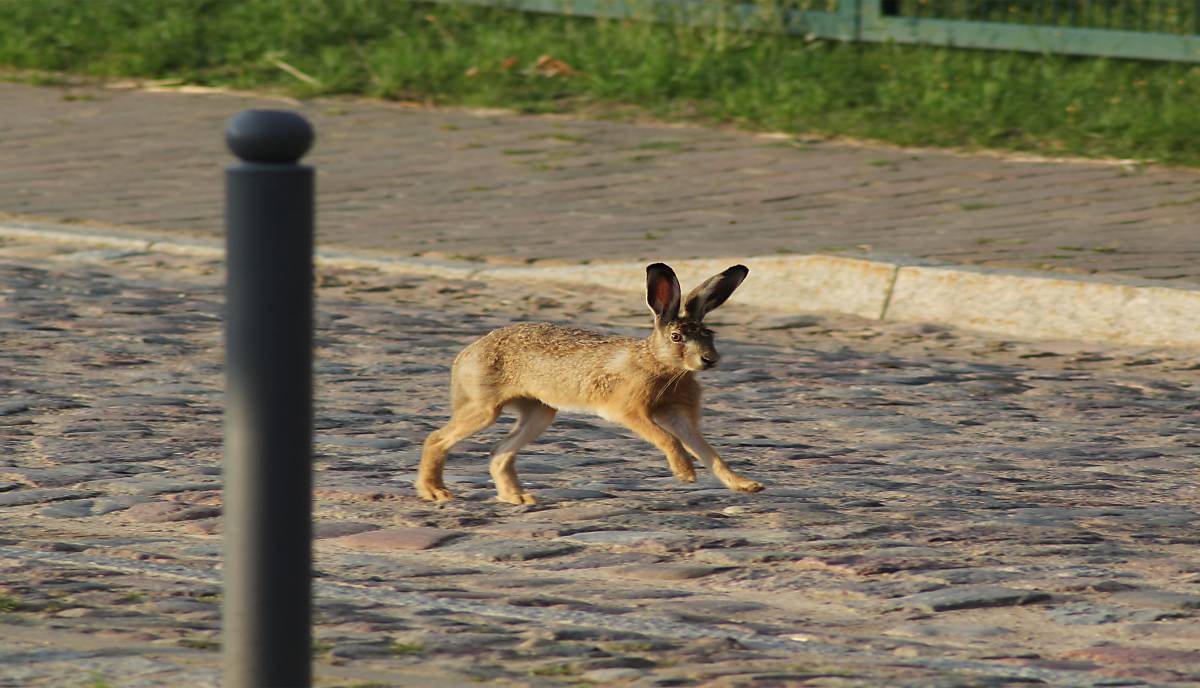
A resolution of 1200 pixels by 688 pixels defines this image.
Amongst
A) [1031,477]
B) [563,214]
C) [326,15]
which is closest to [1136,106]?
[563,214]

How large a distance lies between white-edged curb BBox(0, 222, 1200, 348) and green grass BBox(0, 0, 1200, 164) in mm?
3050

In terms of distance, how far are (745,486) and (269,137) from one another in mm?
2396

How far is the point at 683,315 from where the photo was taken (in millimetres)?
5043

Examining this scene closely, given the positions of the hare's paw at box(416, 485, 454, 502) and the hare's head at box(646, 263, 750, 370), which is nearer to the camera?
the hare's head at box(646, 263, 750, 370)

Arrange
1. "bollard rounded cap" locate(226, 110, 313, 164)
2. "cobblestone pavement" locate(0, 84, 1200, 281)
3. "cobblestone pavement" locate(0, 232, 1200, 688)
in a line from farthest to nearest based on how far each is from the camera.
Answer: "cobblestone pavement" locate(0, 84, 1200, 281) → "cobblestone pavement" locate(0, 232, 1200, 688) → "bollard rounded cap" locate(226, 110, 313, 164)

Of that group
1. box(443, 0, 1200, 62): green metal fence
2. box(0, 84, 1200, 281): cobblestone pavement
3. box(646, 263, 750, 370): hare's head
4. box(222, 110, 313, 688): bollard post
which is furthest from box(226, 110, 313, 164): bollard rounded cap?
box(443, 0, 1200, 62): green metal fence

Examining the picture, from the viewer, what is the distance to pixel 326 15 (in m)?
14.0

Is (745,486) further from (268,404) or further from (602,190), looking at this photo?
(602,190)

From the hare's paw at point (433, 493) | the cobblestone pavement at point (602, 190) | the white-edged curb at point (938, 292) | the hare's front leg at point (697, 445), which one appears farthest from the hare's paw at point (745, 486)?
the cobblestone pavement at point (602, 190)

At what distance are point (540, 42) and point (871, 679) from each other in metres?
10.1

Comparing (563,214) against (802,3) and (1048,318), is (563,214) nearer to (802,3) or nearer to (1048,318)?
(1048,318)

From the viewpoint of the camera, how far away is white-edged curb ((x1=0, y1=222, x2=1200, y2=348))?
781cm

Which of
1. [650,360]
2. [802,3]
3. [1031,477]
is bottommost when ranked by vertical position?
[1031,477]

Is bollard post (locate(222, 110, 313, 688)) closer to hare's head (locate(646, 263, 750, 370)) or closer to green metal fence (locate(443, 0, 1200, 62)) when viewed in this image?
hare's head (locate(646, 263, 750, 370))
